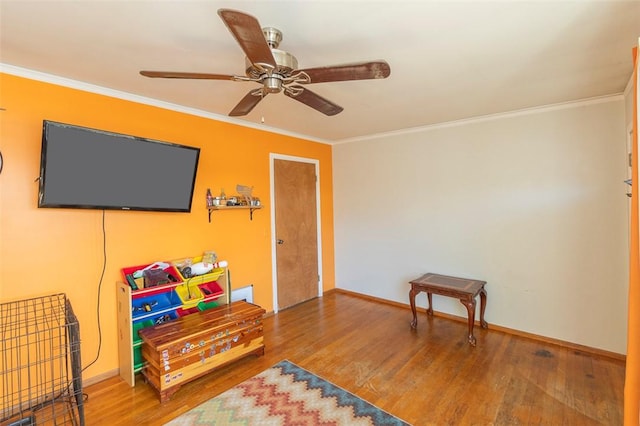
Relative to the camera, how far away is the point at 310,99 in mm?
1948

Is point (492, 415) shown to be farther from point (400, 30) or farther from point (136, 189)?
point (136, 189)

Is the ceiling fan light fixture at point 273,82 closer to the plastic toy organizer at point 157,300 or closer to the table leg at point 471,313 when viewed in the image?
the plastic toy organizer at point 157,300

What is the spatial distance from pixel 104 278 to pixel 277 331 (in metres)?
1.77

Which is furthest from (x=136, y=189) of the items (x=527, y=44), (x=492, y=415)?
(x=492, y=415)

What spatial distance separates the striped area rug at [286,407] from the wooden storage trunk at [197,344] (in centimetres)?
27

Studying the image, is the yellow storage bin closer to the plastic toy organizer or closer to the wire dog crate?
the plastic toy organizer

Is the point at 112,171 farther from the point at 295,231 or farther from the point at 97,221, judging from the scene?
the point at 295,231

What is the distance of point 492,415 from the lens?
2.04 meters

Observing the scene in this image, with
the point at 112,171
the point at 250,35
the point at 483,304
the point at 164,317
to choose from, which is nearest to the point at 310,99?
the point at 250,35

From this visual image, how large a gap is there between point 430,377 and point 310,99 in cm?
239

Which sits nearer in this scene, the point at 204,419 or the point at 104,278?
the point at 204,419

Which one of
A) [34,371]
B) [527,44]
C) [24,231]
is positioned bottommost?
[34,371]

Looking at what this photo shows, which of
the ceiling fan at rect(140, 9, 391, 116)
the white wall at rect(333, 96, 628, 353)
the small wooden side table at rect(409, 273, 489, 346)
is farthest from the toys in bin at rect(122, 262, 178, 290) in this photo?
the white wall at rect(333, 96, 628, 353)

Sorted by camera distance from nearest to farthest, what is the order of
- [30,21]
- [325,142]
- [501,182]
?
[30,21] < [501,182] < [325,142]
